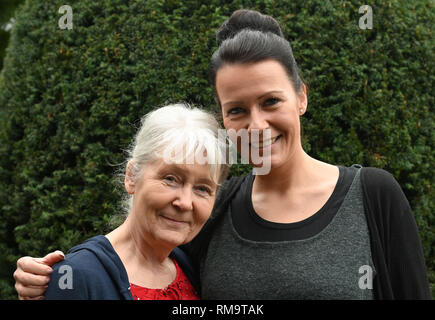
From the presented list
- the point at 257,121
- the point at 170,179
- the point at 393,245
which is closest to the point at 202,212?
the point at 170,179

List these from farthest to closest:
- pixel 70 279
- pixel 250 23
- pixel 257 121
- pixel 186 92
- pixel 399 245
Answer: pixel 186 92 < pixel 250 23 < pixel 257 121 < pixel 399 245 < pixel 70 279

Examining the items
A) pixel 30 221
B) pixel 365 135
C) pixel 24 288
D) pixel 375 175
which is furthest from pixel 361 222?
pixel 30 221

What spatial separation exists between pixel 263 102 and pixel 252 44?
0.27 meters

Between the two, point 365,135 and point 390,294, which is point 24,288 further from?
point 365,135

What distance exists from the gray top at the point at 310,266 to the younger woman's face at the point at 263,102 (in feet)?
1.21

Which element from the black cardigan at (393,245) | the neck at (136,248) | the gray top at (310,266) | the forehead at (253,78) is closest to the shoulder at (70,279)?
the neck at (136,248)

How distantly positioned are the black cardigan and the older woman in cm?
70

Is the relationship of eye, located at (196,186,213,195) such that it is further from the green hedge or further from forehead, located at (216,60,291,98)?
the green hedge

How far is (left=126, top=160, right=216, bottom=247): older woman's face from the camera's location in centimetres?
204

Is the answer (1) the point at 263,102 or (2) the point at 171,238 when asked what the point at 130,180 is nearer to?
(2) the point at 171,238

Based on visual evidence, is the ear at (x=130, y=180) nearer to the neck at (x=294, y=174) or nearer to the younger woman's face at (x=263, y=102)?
the younger woman's face at (x=263, y=102)

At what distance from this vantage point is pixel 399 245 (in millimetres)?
2023

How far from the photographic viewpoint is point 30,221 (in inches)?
136

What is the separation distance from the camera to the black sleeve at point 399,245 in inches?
79.3
